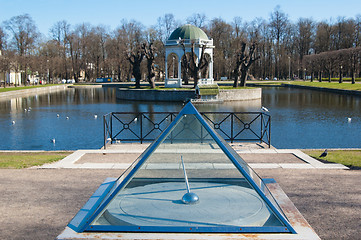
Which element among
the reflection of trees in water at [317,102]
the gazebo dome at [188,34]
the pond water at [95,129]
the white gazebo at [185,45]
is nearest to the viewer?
the pond water at [95,129]

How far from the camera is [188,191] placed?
4949mm

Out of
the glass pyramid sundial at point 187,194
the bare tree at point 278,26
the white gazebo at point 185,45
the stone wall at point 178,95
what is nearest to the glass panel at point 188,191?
the glass pyramid sundial at point 187,194

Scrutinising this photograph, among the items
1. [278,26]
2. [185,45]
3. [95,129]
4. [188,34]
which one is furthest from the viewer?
[278,26]

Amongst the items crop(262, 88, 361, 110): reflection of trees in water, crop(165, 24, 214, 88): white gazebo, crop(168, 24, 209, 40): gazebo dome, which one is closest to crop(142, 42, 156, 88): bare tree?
crop(165, 24, 214, 88): white gazebo

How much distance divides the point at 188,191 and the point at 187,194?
8cm

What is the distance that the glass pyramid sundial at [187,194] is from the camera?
4.34 meters

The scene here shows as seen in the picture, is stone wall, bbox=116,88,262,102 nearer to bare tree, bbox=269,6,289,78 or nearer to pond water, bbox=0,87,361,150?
pond water, bbox=0,87,361,150

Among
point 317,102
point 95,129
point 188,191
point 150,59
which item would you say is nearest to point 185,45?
point 150,59

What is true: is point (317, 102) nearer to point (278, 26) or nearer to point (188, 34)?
point (188, 34)

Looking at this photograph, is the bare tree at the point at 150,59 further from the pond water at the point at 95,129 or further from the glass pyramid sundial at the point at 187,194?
the glass pyramid sundial at the point at 187,194

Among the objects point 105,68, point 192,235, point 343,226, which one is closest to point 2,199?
point 192,235

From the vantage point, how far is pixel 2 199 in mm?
6762

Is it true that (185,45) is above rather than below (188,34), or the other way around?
below

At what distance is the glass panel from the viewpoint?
4430 millimetres
